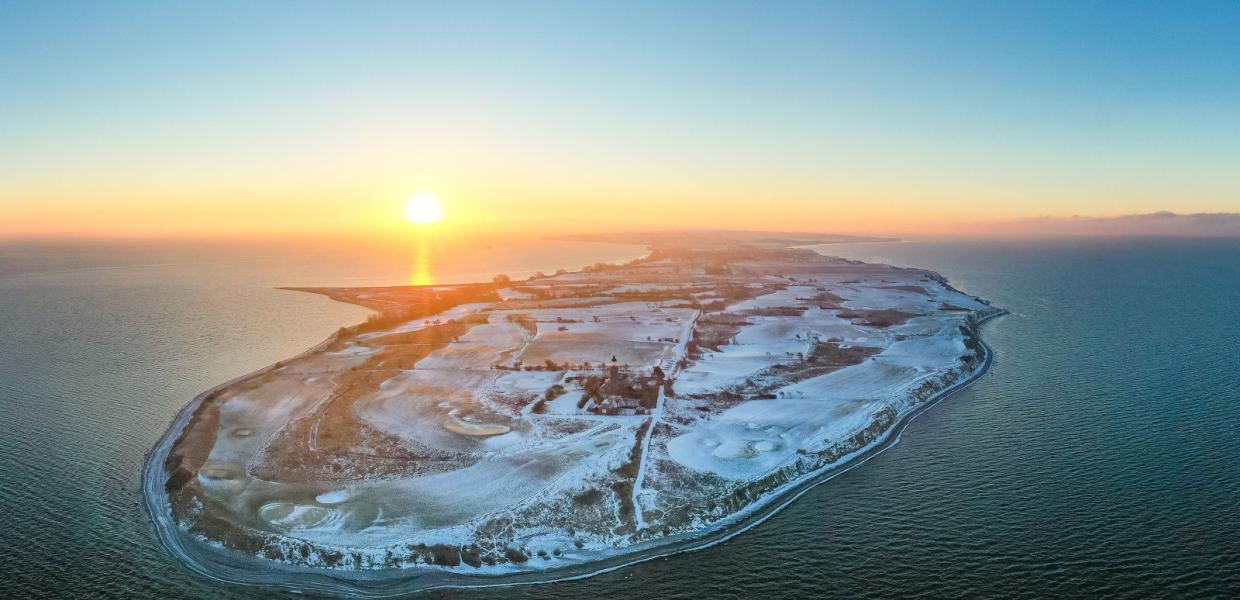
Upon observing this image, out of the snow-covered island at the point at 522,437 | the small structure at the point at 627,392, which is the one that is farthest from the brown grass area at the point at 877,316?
the small structure at the point at 627,392

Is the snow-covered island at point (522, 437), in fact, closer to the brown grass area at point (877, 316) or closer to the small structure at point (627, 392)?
the small structure at point (627, 392)

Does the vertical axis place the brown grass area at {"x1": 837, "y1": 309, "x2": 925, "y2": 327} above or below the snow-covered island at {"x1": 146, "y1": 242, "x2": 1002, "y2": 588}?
above

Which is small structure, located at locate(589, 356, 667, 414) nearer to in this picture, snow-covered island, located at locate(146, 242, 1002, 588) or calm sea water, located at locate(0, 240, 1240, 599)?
snow-covered island, located at locate(146, 242, 1002, 588)

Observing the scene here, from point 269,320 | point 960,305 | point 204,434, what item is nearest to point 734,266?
point 960,305

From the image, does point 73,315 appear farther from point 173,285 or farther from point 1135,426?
point 1135,426

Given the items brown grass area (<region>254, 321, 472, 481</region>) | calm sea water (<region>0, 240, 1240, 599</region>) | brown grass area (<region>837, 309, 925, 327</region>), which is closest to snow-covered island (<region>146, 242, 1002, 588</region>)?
brown grass area (<region>254, 321, 472, 481</region>)
